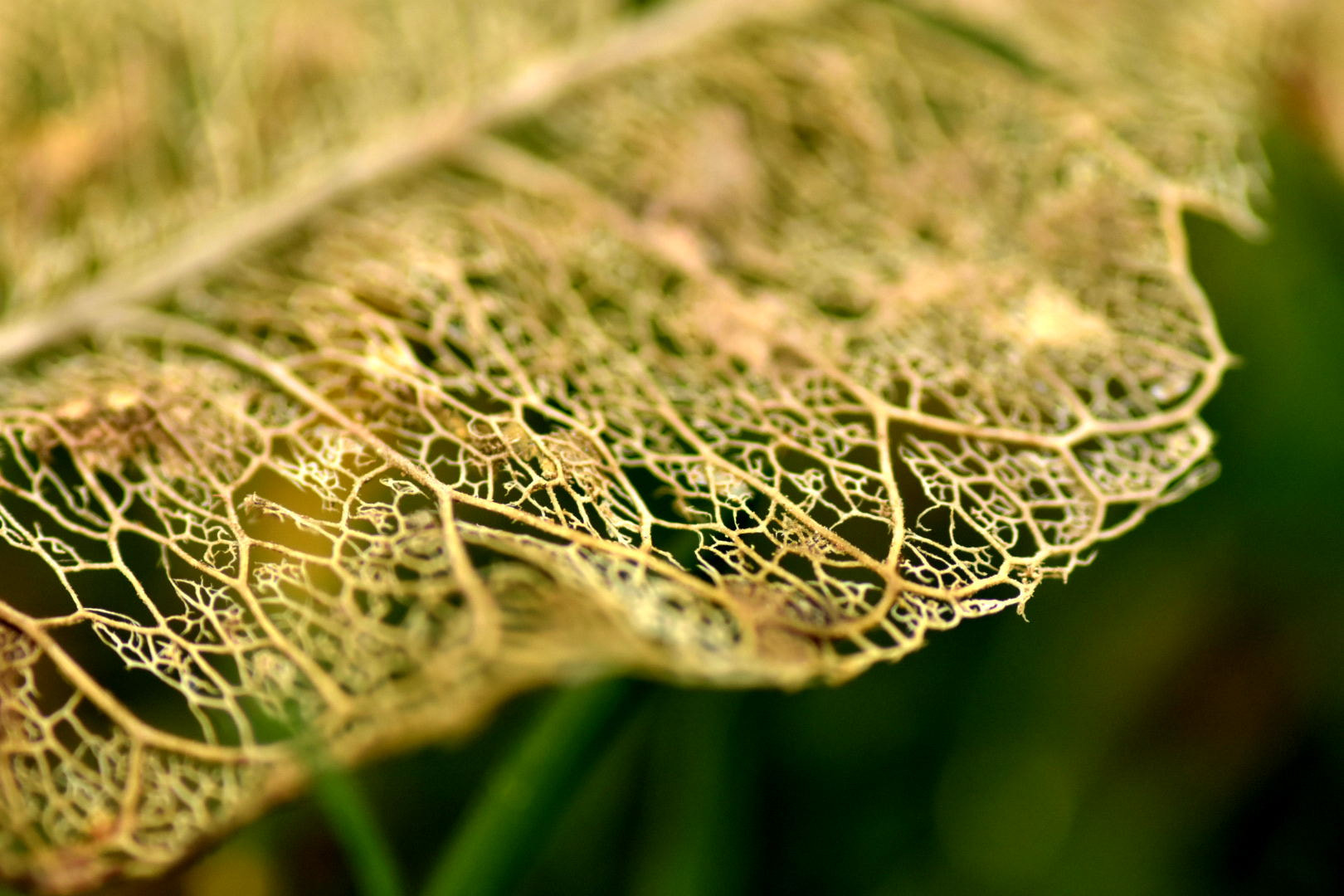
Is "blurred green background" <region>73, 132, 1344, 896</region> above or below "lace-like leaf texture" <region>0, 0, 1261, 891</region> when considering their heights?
below

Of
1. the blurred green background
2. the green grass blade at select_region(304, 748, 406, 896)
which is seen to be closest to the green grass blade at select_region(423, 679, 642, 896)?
the green grass blade at select_region(304, 748, 406, 896)

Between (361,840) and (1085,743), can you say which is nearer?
(361,840)

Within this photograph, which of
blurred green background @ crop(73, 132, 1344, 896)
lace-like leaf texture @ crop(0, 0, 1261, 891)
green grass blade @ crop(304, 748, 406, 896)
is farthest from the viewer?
blurred green background @ crop(73, 132, 1344, 896)

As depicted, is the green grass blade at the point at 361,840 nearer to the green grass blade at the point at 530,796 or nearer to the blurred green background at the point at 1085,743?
the green grass blade at the point at 530,796

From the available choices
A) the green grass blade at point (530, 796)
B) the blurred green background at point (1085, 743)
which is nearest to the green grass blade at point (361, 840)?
Answer: the green grass blade at point (530, 796)

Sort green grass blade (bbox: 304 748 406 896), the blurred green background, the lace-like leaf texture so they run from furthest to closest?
the blurred green background, green grass blade (bbox: 304 748 406 896), the lace-like leaf texture

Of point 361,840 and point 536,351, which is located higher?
point 536,351

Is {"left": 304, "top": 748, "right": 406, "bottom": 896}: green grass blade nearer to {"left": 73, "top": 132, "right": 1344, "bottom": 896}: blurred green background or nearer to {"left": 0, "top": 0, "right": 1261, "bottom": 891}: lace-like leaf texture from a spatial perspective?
{"left": 0, "top": 0, "right": 1261, "bottom": 891}: lace-like leaf texture

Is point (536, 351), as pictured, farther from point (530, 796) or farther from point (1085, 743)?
point (1085, 743)

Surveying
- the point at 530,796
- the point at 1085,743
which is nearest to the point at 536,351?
the point at 530,796
